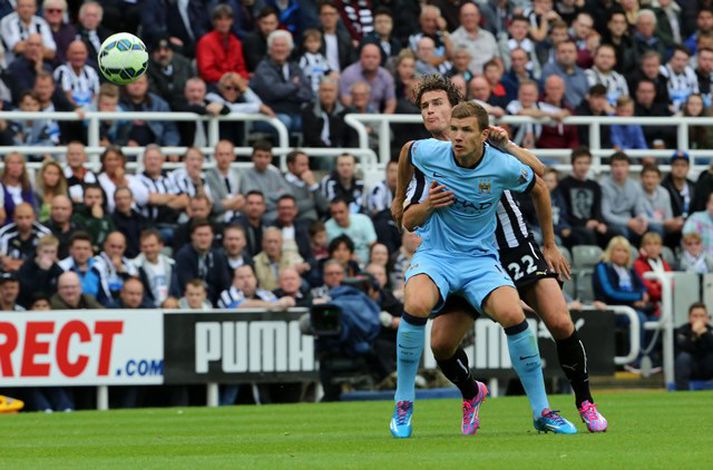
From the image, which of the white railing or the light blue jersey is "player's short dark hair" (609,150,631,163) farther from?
the light blue jersey

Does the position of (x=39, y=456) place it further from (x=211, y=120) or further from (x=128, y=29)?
(x=128, y=29)

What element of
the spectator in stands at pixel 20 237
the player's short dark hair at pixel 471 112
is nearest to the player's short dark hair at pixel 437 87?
the player's short dark hair at pixel 471 112

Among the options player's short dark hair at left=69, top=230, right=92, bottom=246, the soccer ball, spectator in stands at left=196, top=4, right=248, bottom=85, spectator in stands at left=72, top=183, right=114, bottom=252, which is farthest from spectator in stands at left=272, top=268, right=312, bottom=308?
the soccer ball

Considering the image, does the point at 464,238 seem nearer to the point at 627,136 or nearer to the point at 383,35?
the point at 383,35

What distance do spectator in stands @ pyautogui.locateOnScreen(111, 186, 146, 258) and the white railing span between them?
3452mm

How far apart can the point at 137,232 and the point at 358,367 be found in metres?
3.27

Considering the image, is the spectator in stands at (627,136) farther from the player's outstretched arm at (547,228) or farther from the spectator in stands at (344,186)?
the player's outstretched arm at (547,228)

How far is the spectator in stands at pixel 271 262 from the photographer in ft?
66.2

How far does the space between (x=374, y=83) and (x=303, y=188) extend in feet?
7.63

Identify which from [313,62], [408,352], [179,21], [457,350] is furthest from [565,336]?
[179,21]

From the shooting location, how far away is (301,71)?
22.6 metres

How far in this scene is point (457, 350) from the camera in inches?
459

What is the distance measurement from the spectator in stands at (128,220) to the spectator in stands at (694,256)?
7198 mm

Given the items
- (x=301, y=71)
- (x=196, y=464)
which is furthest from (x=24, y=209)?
(x=196, y=464)
